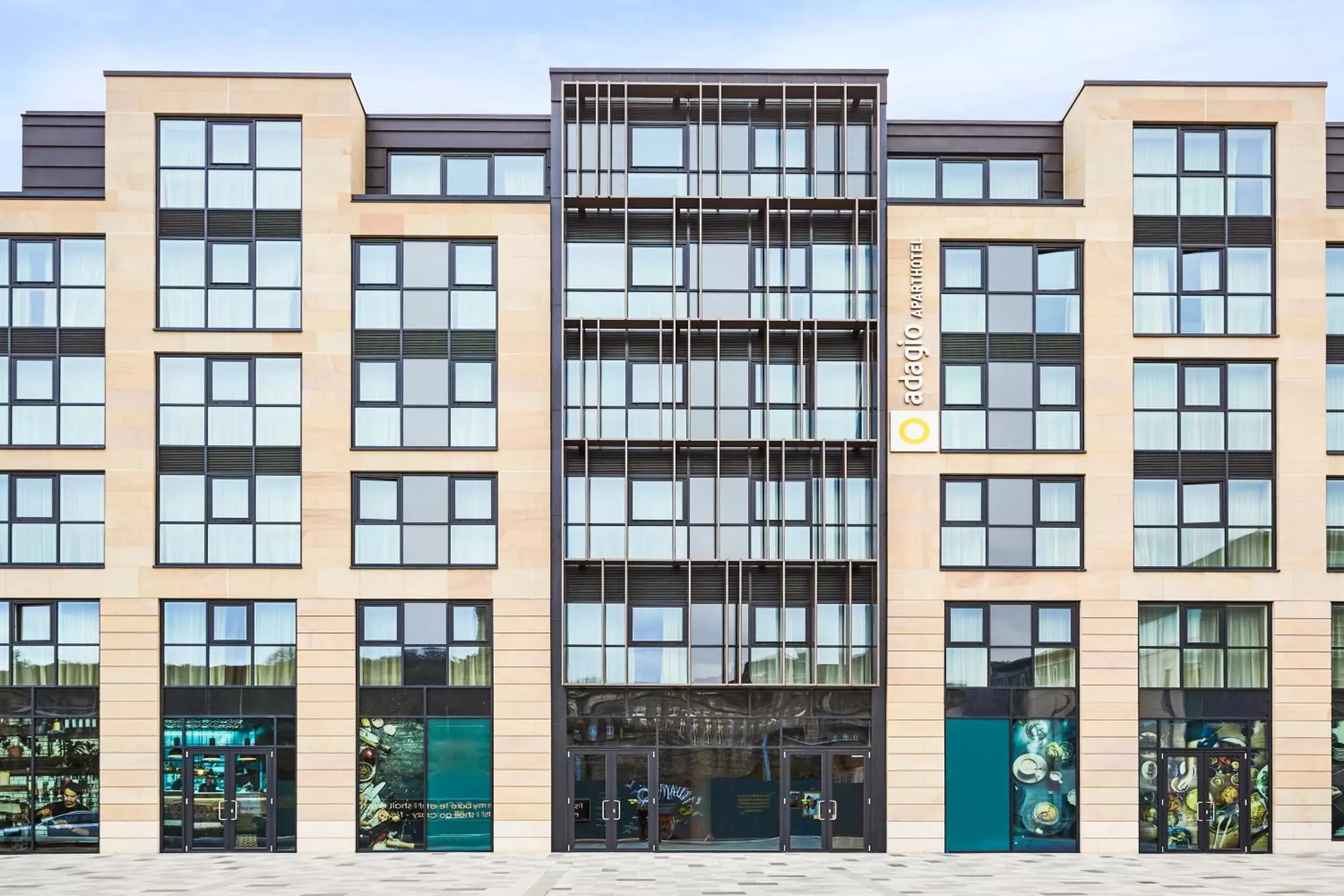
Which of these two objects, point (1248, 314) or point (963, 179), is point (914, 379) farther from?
point (1248, 314)

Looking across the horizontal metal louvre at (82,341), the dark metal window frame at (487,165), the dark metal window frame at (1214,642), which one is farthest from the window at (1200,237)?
the horizontal metal louvre at (82,341)

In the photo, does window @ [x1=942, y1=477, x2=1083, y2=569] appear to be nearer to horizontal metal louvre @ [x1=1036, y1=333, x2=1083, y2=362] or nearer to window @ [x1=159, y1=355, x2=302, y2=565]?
horizontal metal louvre @ [x1=1036, y1=333, x2=1083, y2=362]

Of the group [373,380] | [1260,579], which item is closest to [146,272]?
[373,380]

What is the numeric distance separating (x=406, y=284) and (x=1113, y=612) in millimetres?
17801

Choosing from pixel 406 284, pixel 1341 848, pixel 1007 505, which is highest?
pixel 406 284

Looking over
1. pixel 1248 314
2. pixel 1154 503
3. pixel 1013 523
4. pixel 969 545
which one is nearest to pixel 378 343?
pixel 969 545

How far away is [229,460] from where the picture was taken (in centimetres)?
2919

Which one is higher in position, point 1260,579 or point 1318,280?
point 1318,280

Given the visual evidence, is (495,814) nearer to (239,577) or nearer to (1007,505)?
(239,577)

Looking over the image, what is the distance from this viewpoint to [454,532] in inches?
1146

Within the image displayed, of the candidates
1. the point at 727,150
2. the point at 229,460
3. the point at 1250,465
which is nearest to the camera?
the point at 229,460

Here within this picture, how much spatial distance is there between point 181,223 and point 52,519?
7.36 m

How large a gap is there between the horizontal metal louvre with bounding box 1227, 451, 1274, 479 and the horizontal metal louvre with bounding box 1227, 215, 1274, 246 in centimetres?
486

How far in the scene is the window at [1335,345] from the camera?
97.3ft
